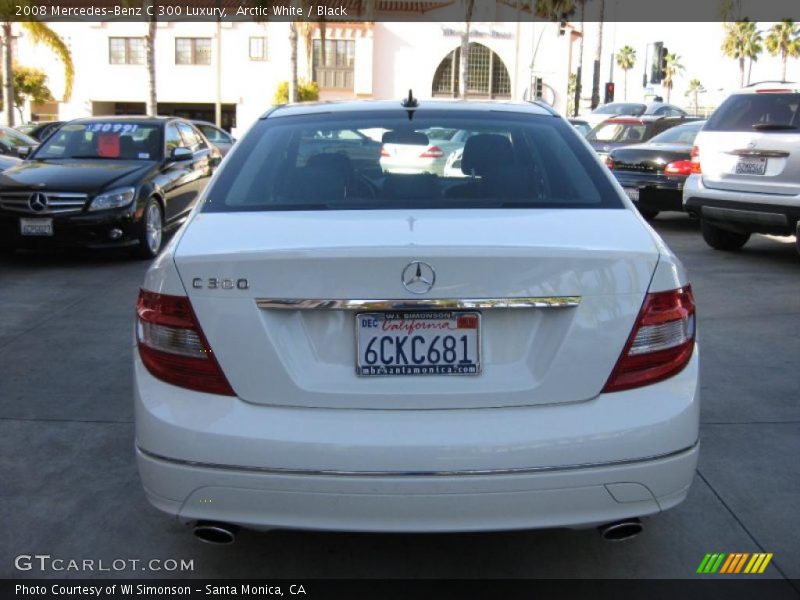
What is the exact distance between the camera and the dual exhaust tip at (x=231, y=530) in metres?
2.92

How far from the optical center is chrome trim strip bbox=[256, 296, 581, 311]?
276 cm

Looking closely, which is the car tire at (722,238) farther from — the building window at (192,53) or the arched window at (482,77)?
the arched window at (482,77)

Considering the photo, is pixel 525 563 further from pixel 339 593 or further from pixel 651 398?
pixel 651 398

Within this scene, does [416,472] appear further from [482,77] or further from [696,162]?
[482,77]

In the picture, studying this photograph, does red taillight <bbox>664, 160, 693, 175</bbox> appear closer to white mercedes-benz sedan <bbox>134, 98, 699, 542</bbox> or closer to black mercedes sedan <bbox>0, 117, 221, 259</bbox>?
black mercedes sedan <bbox>0, 117, 221, 259</bbox>

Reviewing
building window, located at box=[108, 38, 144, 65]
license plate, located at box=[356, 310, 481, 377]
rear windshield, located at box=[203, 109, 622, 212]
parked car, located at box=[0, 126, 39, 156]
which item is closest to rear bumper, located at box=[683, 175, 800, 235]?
rear windshield, located at box=[203, 109, 622, 212]

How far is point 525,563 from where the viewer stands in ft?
11.4

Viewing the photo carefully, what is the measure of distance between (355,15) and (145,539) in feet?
163

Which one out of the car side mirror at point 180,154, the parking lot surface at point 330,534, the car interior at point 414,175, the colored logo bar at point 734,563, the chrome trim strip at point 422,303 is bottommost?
the parking lot surface at point 330,534

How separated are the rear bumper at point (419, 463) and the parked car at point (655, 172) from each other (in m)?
9.42

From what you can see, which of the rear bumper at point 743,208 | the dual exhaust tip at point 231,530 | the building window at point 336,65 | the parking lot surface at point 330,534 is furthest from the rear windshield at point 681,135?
the building window at point 336,65

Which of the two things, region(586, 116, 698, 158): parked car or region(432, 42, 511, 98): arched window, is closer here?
region(586, 116, 698, 158): parked car

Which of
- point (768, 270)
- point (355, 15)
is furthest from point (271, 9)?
point (768, 270)

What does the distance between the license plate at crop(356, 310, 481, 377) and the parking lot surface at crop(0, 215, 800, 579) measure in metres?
0.95
